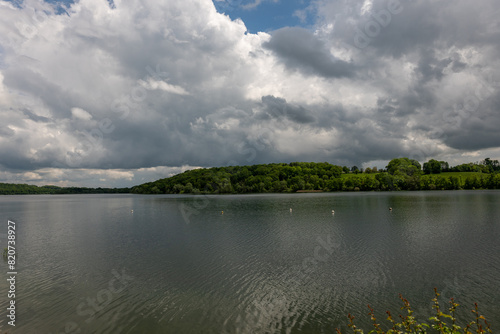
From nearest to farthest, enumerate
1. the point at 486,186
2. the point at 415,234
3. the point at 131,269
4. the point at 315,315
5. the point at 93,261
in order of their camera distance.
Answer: the point at 315,315 < the point at 131,269 < the point at 93,261 < the point at 415,234 < the point at 486,186

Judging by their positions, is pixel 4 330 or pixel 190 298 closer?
pixel 4 330

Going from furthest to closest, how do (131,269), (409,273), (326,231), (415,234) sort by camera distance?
1. (326,231)
2. (415,234)
3. (131,269)
4. (409,273)

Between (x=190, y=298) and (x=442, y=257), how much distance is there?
22.8m

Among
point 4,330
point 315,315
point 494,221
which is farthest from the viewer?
point 494,221

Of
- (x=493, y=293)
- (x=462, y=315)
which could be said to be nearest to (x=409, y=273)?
(x=493, y=293)

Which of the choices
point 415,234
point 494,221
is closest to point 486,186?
point 494,221

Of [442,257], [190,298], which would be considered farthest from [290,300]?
[442,257]

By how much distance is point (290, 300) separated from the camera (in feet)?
55.4

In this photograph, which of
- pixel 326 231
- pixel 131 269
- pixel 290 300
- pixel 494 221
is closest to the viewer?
pixel 290 300

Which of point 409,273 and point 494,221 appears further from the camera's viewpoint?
point 494,221

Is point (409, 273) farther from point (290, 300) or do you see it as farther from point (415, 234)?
point (415, 234)

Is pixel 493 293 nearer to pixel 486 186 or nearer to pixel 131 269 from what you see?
pixel 131 269

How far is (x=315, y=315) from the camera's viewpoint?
15.0 meters

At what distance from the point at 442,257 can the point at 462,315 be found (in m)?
12.6
